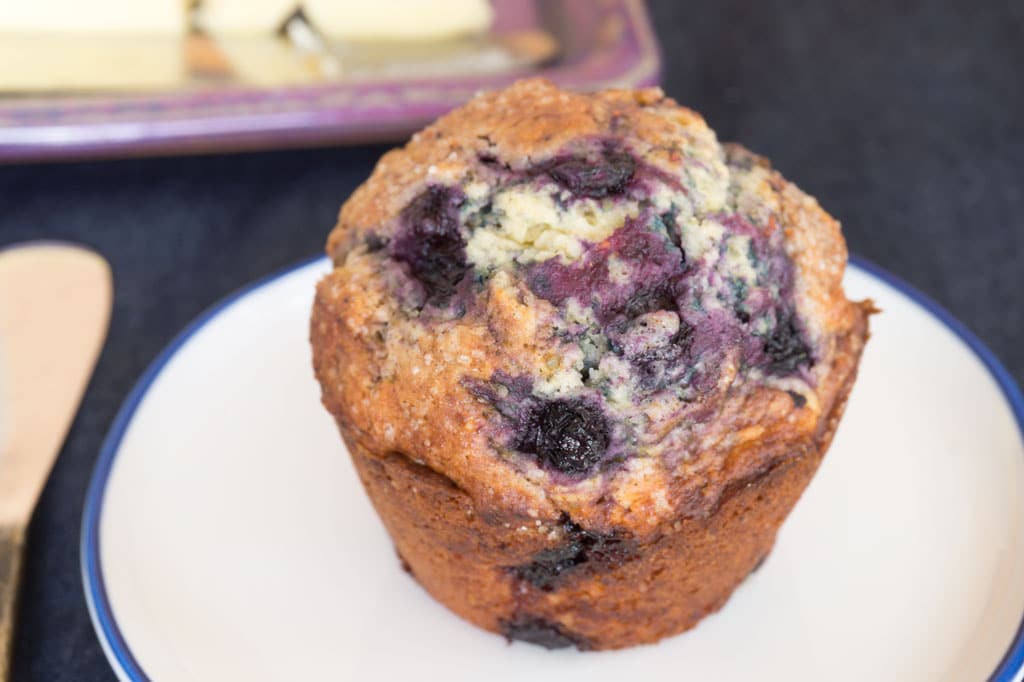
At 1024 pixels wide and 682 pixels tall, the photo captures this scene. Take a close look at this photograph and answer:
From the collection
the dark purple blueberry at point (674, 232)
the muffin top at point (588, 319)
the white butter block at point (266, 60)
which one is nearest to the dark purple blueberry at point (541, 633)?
the muffin top at point (588, 319)

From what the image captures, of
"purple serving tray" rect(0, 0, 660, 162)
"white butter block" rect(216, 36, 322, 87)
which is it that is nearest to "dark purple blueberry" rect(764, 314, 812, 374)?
"purple serving tray" rect(0, 0, 660, 162)

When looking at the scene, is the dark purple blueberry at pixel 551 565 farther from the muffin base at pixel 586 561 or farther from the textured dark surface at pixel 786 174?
the textured dark surface at pixel 786 174

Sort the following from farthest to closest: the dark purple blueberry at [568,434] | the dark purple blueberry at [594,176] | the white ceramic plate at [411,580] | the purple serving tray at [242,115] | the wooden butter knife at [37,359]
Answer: the purple serving tray at [242,115] < the wooden butter knife at [37,359] < the white ceramic plate at [411,580] < the dark purple blueberry at [594,176] < the dark purple blueberry at [568,434]

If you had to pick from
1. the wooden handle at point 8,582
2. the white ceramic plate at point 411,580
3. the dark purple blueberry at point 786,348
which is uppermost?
the dark purple blueberry at point 786,348

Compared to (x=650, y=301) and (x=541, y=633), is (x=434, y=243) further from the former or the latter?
(x=541, y=633)

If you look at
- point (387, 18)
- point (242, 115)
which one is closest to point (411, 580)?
point (242, 115)
